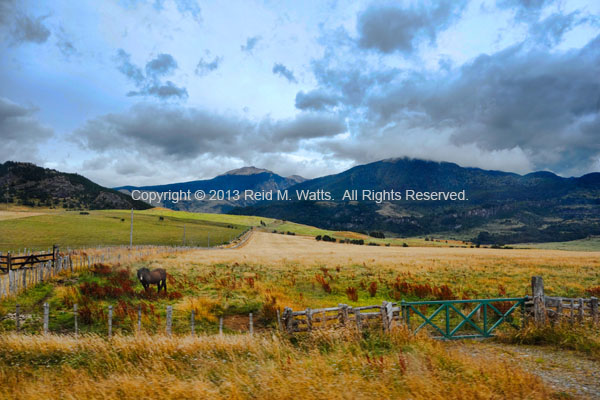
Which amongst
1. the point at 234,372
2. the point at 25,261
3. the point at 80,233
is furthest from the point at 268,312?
the point at 80,233

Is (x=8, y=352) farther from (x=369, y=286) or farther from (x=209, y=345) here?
(x=369, y=286)

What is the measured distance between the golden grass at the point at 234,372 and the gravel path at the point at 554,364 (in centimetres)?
138

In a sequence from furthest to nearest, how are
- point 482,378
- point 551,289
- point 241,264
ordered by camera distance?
point 241,264 → point 551,289 → point 482,378

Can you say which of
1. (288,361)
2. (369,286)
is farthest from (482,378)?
(369,286)

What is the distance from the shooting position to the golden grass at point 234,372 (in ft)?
22.2

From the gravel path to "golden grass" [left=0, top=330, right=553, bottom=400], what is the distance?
1384 millimetres

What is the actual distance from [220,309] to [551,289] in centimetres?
2643

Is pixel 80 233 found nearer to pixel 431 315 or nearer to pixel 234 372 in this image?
pixel 431 315

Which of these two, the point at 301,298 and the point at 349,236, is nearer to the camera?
the point at 301,298

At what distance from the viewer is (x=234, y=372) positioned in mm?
7676

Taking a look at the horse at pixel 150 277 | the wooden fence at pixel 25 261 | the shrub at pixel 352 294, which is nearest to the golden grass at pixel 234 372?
the shrub at pixel 352 294

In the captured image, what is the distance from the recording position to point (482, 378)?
7785 millimetres

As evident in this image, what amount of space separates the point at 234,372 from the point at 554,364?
987 centimetres

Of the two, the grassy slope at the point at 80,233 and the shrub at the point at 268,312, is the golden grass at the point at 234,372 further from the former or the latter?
the grassy slope at the point at 80,233
